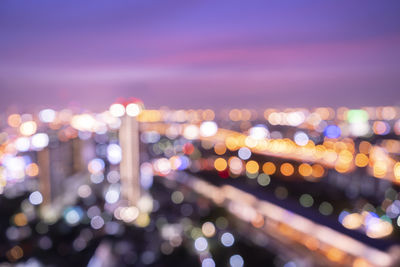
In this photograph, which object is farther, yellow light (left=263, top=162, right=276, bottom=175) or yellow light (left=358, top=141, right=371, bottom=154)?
yellow light (left=263, top=162, right=276, bottom=175)

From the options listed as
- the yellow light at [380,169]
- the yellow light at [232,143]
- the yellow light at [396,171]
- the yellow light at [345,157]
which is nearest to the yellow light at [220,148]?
the yellow light at [232,143]

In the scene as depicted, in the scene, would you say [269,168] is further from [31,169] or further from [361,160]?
[31,169]

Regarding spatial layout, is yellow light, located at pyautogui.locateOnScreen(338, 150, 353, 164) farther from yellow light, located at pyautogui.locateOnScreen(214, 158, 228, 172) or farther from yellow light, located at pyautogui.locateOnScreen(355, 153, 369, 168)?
yellow light, located at pyautogui.locateOnScreen(214, 158, 228, 172)

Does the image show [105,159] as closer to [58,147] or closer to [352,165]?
[58,147]

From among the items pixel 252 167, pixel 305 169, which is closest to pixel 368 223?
pixel 305 169

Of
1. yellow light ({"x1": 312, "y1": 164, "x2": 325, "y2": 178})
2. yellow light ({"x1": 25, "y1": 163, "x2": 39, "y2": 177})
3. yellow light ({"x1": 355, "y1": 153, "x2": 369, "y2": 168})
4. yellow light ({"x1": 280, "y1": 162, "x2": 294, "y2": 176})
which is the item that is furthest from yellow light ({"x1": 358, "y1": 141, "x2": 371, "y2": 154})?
yellow light ({"x1": 25, "y1": 163, "x2": 39, "y2": 177})

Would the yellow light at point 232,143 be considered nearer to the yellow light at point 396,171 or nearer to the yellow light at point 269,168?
the yellow light at point 269,168
